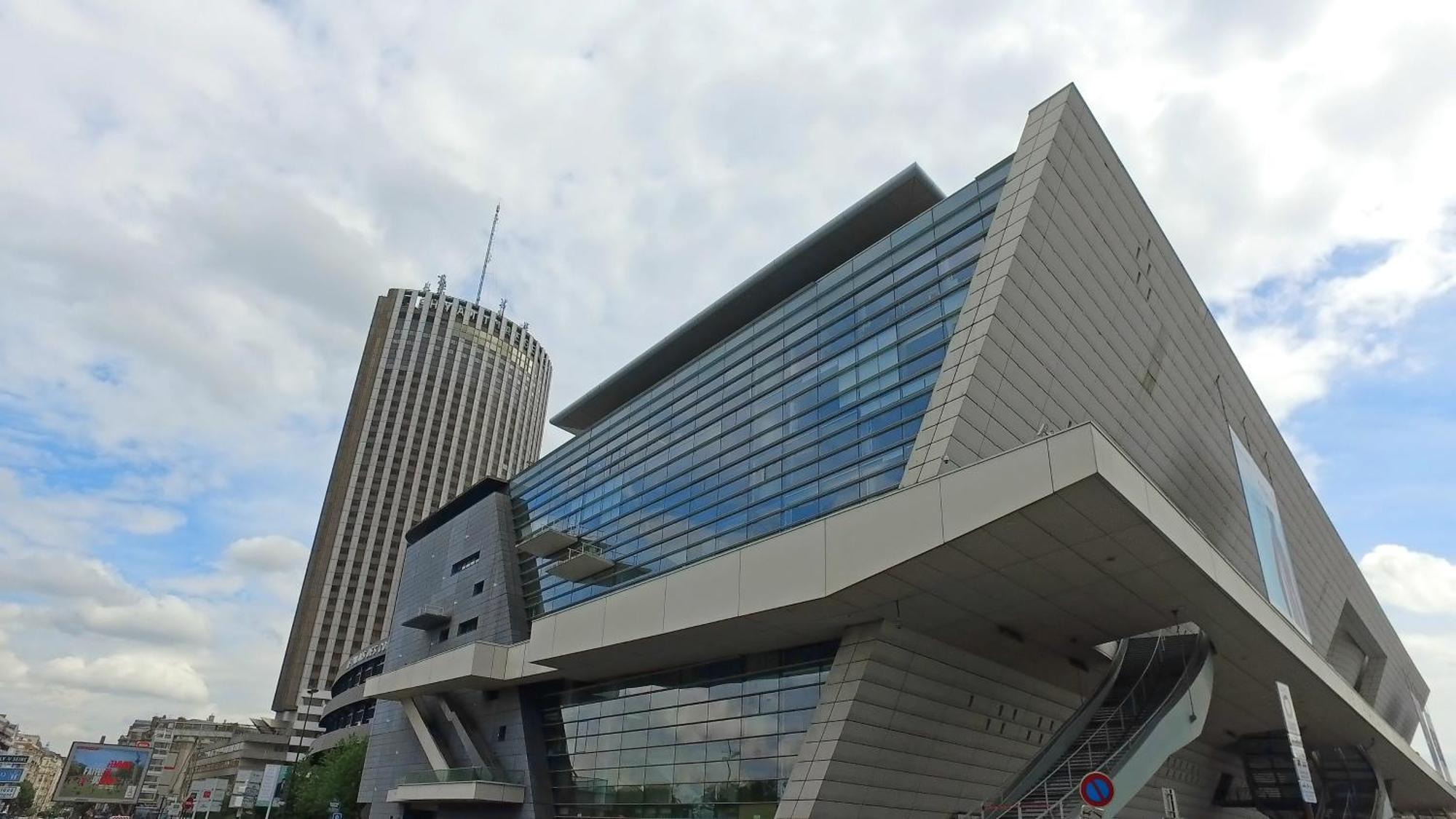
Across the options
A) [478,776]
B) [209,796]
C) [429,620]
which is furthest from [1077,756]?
[209,796]

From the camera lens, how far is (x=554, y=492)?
145 feet

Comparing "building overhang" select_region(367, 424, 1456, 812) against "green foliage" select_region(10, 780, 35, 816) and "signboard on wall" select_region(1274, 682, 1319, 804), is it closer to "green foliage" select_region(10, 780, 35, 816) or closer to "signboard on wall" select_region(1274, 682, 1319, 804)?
"signboard on wall" select_region(1274, 682, 1319, 804)

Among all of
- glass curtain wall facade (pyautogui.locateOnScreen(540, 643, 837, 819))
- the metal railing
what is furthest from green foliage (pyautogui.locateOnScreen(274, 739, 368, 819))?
glass curtain wall facade (pyautogui.locateOnScreen(540, 643, 837, 819))

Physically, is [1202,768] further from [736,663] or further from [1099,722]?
[736,663]

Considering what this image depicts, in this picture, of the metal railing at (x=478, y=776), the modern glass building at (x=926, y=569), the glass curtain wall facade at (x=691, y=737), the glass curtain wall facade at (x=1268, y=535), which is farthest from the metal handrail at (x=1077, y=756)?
the metal railing at (x=478, y=776)

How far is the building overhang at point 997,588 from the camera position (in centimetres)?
1675

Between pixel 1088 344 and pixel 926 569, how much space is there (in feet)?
42.1

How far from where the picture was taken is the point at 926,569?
18.9m

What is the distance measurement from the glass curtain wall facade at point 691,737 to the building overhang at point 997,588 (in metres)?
1.05

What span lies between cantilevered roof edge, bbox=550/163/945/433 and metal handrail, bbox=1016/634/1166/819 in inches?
733

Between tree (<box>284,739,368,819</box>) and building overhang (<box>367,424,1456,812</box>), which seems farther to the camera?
tree (<box>284,739,368,819</box>)

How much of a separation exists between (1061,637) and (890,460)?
7135 millimetres

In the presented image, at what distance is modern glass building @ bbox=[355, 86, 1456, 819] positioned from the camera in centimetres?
1978

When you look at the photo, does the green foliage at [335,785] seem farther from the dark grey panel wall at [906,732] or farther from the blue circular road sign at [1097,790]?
the blue circular road sign at [1097,790]
